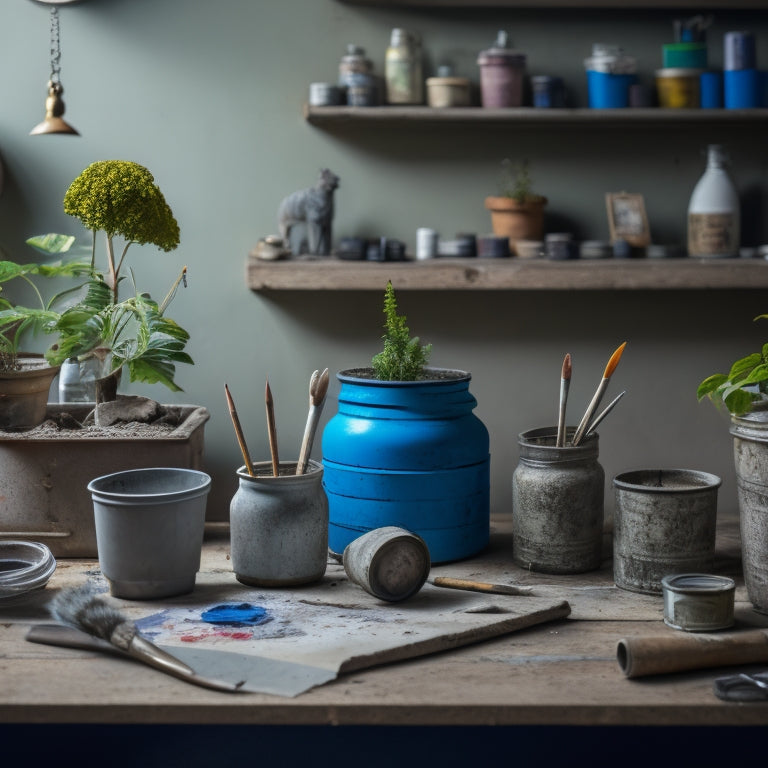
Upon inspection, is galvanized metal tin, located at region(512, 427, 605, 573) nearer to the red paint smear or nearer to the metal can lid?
the metal can lid

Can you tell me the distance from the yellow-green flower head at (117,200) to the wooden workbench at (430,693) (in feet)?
2.09

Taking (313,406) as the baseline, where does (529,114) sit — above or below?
above

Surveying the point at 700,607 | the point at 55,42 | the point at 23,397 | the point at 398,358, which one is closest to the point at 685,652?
the point at 700,607

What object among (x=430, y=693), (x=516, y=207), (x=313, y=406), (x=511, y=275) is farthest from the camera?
(x=516, y=207)

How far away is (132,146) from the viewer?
8.41ft

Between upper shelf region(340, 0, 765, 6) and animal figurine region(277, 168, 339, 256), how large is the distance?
0.46 meters

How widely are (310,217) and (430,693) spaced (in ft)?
5.32

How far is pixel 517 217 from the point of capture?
8.27 feet

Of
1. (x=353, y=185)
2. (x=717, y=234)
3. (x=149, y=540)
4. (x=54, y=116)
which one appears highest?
(x=54, y=116)

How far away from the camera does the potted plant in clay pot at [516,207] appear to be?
2.51 meters

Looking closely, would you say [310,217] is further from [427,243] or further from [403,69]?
[403,69]
